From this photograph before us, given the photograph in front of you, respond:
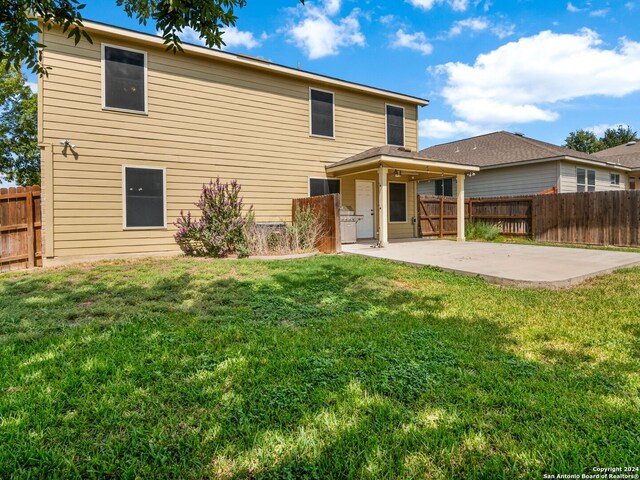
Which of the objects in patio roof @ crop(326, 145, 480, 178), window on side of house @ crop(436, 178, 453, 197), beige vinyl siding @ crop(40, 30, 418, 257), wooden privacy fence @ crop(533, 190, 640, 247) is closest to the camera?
beige vinyl siding @ crop(40, 30, 418, 257)

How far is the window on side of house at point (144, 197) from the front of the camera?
832 centimetres

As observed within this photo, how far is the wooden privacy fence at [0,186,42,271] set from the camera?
7105 millimetres

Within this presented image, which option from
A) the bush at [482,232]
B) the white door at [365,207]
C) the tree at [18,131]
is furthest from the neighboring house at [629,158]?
the tree at [18,131]

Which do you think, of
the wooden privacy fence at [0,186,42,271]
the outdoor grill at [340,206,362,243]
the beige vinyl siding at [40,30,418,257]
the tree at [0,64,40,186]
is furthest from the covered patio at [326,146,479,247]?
the tree at [0,64,40,186]

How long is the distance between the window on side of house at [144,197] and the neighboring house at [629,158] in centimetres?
2137

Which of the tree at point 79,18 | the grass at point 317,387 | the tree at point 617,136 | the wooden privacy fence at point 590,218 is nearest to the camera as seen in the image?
the grass at point 317,387

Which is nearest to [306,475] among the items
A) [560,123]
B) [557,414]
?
[557,414]

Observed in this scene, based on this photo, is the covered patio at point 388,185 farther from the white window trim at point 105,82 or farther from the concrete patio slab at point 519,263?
the white window trim at point 105,82

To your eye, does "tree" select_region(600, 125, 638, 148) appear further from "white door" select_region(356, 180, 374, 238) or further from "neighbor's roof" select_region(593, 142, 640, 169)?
"white door" select_region(356, 180, 374, 238)

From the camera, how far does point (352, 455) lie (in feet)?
5.47

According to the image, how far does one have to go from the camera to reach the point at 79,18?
2.69m

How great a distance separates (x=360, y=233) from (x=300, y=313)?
835cm

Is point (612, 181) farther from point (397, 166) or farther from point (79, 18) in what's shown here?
point (79, 18)

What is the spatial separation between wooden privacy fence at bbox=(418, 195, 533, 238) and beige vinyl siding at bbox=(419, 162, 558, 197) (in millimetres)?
2933
